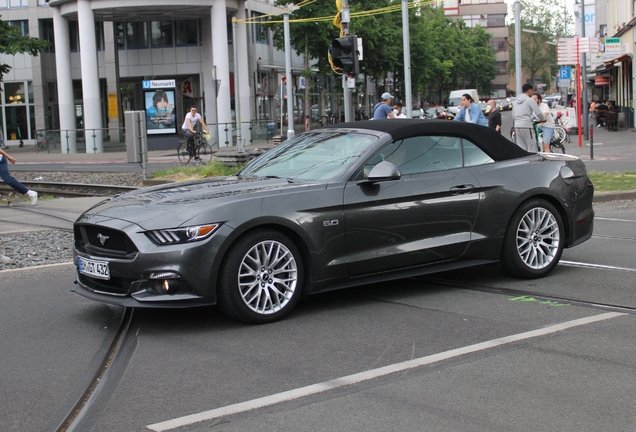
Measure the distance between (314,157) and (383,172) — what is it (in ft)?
2.51

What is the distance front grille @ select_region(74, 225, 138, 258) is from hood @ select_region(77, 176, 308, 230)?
10 cm

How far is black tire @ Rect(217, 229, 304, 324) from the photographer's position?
20.1 ft

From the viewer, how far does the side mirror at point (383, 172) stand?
667 cm

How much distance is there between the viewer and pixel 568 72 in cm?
3712

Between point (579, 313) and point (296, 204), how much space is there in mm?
2279

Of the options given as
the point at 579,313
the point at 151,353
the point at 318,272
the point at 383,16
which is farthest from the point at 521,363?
the point at 383,16

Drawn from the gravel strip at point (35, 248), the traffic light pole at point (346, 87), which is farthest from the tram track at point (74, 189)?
the gravel strip at point (35, 248)

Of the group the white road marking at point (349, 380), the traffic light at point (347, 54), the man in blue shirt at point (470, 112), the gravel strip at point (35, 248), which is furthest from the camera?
the man in blue shirt at point (470, 112)

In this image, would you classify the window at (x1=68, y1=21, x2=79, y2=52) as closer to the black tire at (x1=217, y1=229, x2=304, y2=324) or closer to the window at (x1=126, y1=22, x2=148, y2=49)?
the window at (x1=126, y1=22, x2=148, y2=49)

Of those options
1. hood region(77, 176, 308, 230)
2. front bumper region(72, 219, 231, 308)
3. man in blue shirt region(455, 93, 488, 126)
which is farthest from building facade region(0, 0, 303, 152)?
front bumper region(72, 219, 231, 308)

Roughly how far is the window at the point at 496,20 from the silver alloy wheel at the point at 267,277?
5918 inches

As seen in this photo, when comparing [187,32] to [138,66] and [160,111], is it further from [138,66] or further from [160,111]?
[160,111]

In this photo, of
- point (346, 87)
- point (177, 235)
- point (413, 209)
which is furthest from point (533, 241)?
point (346, 87)

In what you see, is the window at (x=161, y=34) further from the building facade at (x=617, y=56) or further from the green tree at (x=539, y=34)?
the green tree at (x=539, y=34)
